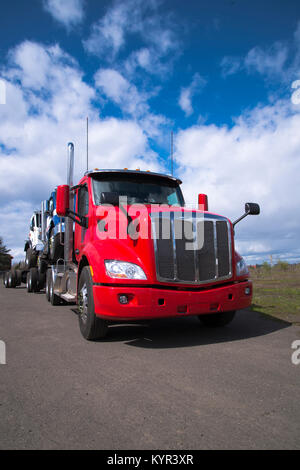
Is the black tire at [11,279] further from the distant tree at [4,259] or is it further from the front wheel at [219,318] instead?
the distant tree at [4,259]

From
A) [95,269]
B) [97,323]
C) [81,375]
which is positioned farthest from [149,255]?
[81,375]

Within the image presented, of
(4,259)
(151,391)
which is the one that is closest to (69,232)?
(151,391)

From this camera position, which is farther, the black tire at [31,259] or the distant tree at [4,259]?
the distant tree at [4,259]

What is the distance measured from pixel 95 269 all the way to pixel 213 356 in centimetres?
180

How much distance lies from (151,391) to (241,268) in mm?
2734

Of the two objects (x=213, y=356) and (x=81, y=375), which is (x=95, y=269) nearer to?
(x=81, y=375)

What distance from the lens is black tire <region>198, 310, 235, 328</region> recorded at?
→ 17.5 ft

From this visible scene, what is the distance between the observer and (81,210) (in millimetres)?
6117

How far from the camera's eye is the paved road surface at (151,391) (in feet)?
6.60

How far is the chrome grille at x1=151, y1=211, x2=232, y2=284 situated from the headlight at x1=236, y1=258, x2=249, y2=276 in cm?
24

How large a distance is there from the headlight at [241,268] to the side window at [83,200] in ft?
8.61

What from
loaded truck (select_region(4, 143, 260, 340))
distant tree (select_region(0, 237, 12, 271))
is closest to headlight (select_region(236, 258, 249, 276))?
loaded truck (select_region(4, 143, 260, 340))

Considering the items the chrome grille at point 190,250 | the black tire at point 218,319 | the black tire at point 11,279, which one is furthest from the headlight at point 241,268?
the black tire at point 11,279

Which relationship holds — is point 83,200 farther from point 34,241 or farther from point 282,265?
point 282,265
